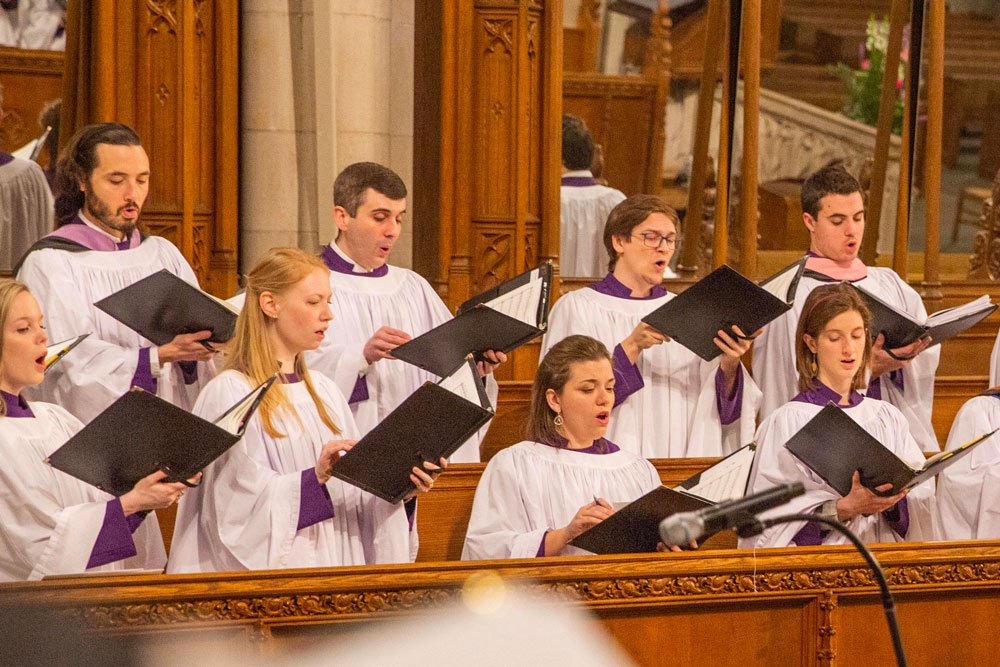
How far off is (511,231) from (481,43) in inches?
35.5

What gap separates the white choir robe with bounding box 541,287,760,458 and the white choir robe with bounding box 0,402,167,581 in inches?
75.9

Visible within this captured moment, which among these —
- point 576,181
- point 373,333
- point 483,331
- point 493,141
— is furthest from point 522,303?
point 576,181

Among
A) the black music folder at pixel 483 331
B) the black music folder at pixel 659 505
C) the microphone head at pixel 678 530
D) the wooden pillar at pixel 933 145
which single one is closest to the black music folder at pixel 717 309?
the black music folder at pixel 483 331

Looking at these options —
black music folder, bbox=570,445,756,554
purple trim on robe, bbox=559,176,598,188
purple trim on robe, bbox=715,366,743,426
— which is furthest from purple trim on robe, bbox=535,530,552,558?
purple trim on robe, bbox=559,176,598,188

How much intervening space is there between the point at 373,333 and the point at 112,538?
1.74m

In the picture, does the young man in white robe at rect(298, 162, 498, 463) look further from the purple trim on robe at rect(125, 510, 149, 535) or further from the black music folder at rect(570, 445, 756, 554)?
the purple trim on robe at rect(125, 510, 149, 535)

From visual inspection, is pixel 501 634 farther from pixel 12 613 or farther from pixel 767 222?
pixel 767 222

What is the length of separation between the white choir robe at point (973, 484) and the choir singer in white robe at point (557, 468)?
99cm

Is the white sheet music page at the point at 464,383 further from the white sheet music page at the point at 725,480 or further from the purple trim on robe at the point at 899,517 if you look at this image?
the purple trim on robe at the point at 899,517

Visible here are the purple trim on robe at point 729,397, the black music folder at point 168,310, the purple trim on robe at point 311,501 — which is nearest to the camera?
the purple trim on robe at point 311,501

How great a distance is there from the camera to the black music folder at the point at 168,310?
4.12m

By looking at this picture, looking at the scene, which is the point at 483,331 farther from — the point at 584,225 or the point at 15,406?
the point at 584,225

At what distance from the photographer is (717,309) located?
4.60 m

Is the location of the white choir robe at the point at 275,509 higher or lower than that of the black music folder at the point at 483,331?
lower
